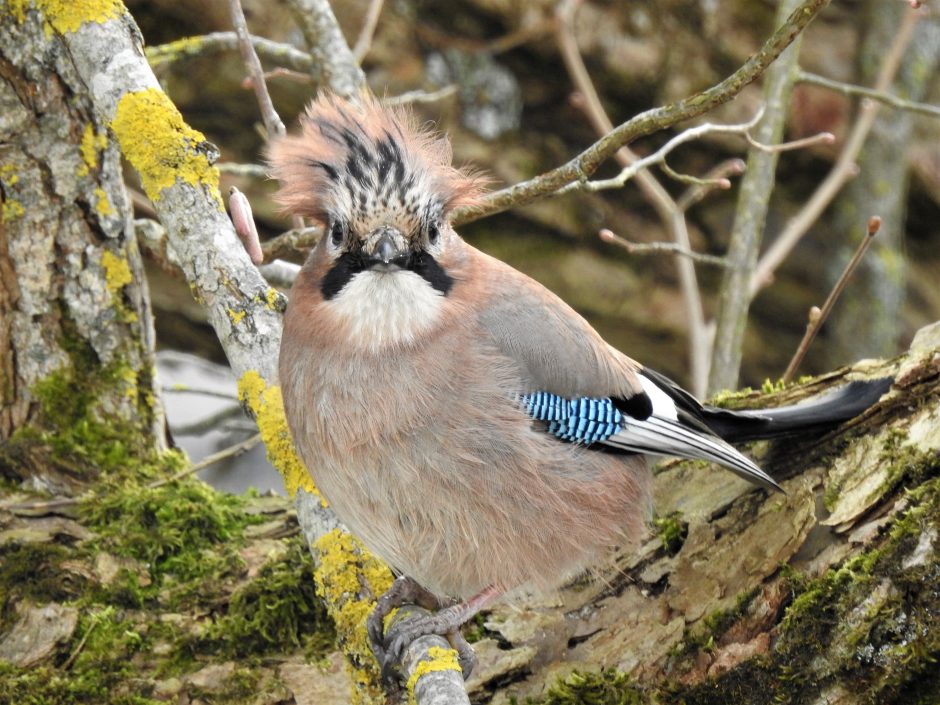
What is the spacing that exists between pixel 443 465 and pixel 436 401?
0.19 m

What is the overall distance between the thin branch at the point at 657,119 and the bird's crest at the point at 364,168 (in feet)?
0.79

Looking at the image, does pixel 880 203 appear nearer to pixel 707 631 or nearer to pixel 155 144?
pixel 707 631

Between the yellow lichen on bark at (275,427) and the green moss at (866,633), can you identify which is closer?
the green moss at (866,633)

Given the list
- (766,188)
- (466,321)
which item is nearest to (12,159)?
(466,321)

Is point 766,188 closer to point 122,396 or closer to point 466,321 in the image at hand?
point 466,321

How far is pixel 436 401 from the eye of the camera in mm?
3344

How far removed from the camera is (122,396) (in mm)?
4195

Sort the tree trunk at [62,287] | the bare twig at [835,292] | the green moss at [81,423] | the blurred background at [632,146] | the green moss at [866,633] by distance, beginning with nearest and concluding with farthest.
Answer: the green moss at [866,633] < the tree trunk at [62,287] < the bare twig at [835,292] < the green moss at [81,423] < the blurred background at [632,146]

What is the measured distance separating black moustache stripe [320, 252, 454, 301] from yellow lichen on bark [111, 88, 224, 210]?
415 millimetres

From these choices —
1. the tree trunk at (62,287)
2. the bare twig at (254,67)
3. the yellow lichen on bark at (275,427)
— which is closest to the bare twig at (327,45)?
the bare twig at (254,67)

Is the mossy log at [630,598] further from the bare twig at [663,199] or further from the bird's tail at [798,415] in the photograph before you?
the bare twig at [663,199]

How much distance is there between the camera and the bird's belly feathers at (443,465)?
10.8 feet

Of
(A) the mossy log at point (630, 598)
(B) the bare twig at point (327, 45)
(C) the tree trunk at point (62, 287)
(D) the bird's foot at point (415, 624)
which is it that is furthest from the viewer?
(B) the bare twig at point (327, 45)

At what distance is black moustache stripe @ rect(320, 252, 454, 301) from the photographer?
3.32 m
